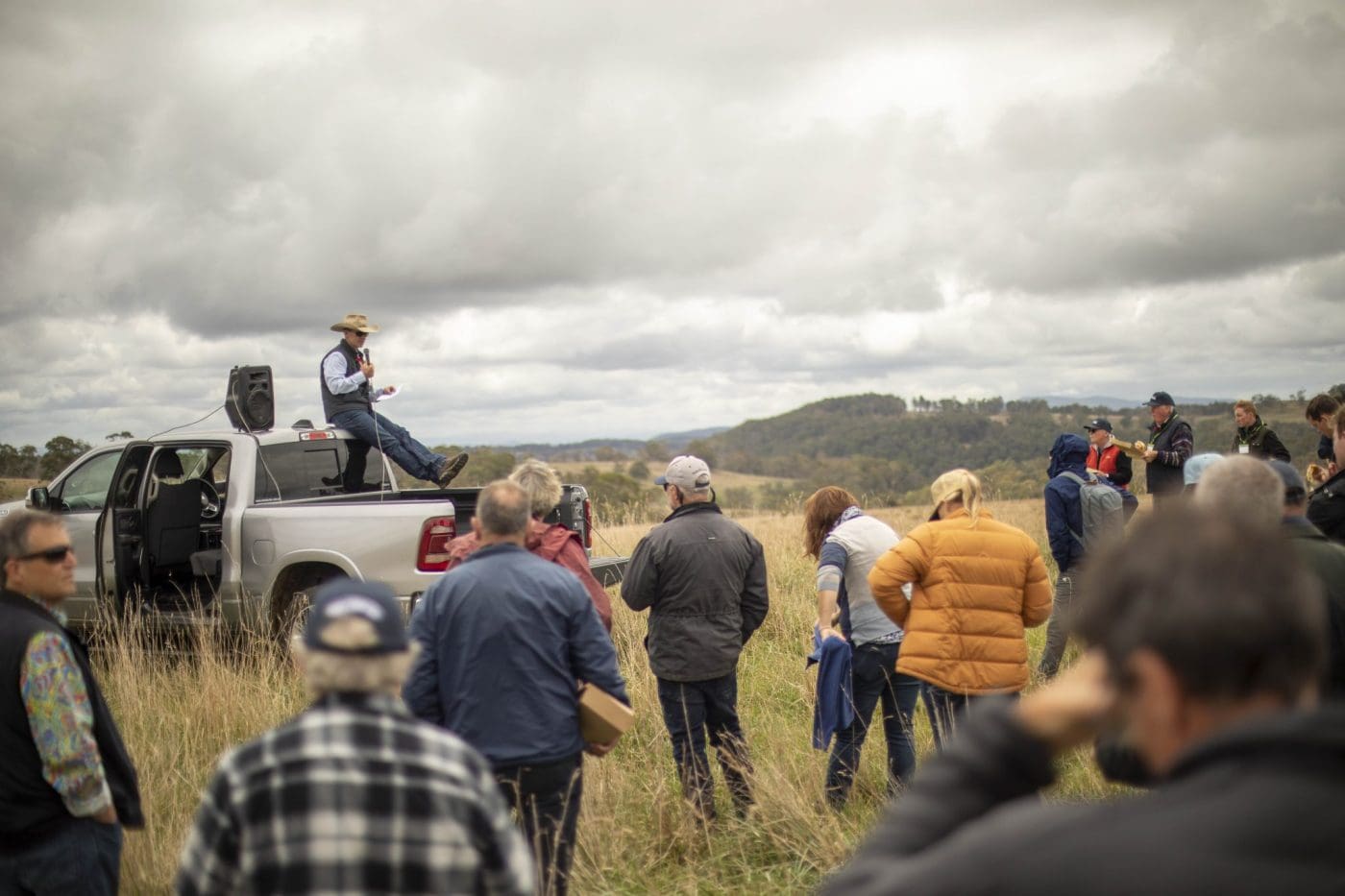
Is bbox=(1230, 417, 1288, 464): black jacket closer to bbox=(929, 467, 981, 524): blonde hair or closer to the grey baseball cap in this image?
bbox=(929, 467, 981, 524): blonde hair

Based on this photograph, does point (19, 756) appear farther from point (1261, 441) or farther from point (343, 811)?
point (1261, 441)

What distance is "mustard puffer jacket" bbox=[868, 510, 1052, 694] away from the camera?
471 cm

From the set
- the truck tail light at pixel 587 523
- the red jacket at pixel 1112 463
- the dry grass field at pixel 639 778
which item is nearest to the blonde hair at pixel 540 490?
the dry grass field at pixel 639 778

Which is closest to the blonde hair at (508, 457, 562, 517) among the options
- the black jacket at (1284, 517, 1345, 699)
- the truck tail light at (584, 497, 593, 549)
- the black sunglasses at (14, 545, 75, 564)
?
the black sunglasses at (14, 545, 75, 564)

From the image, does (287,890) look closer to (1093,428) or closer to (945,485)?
(945,485)

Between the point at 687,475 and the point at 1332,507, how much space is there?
2.98 metres

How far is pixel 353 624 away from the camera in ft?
6.81

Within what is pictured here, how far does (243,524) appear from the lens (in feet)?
24.4

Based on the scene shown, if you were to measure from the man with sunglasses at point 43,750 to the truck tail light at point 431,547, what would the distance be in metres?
3.65

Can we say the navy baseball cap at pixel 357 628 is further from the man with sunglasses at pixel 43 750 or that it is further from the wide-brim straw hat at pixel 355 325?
the wide-brim straw hat at pixel 355 325

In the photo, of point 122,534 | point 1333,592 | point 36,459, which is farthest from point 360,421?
point 36,459

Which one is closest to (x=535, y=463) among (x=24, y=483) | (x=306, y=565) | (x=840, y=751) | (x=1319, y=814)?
(x=840, y=751)

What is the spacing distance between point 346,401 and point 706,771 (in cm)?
474

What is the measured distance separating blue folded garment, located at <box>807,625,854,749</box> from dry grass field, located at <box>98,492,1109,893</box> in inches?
10.0
